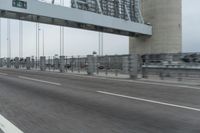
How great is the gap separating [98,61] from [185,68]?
388 inches

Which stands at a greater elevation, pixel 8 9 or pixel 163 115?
pixel 8 9

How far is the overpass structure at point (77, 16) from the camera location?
34406 mm

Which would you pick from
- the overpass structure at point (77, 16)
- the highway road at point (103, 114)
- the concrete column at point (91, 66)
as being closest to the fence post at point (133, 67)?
the concrete column at point (91, 66)

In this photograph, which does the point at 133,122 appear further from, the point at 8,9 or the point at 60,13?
the point at 60,13

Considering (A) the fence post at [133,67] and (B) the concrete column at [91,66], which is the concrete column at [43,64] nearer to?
(B) the concrete column at [91,66]

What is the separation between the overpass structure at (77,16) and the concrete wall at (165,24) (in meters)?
1.50

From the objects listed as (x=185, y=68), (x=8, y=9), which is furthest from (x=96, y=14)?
(x=185, y=68)

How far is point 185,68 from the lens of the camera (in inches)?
788

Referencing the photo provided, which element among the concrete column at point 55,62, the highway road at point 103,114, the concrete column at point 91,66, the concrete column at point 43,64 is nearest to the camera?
the highway road at point 103,114

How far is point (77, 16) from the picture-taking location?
134 ft

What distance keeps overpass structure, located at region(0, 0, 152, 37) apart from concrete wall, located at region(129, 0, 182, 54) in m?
1.50

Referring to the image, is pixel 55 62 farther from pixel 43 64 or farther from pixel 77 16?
pixel 77 16

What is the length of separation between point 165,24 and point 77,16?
14006mm

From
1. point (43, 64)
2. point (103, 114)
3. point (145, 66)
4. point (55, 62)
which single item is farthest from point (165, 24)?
point (103, 114)
